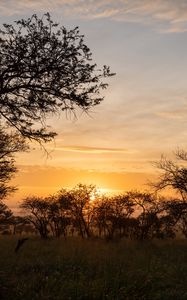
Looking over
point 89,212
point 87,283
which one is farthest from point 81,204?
point 87,283

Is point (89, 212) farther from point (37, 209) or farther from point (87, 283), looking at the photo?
point (87, 283)

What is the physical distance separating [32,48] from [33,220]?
159 feet

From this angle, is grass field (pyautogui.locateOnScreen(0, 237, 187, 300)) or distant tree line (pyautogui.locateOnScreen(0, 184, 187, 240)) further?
distant tree line (pyautogui.locateOnScreen(0, 184, 187, 240))

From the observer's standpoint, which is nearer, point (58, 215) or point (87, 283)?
point (87, 283)

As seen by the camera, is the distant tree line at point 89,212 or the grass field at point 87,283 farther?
the distant tree line at point 89,212

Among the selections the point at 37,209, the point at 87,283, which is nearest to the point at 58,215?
the point at 37,209

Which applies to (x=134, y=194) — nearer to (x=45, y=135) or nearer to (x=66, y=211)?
(x=66, y=211)

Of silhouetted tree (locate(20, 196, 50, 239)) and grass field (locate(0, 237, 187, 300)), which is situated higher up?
silhouetted tree (locate(20, 196, 50, 239))

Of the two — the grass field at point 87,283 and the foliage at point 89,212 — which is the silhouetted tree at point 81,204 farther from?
the grass field at point 87,283

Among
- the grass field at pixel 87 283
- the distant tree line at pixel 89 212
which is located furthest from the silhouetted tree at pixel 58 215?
the grass field at pixel 87 283

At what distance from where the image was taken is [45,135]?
12.6m

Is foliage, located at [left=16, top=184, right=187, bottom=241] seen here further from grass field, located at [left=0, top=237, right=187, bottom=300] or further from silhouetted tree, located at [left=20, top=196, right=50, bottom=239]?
grass field, located at [left=0, top=237, right=187, bottom=300]

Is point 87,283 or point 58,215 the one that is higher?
point 58,215

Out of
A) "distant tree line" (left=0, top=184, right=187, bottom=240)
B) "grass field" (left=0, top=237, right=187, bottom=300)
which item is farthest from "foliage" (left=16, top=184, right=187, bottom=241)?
"grass field" (left=0, top=237, right=187, bottom=300)
